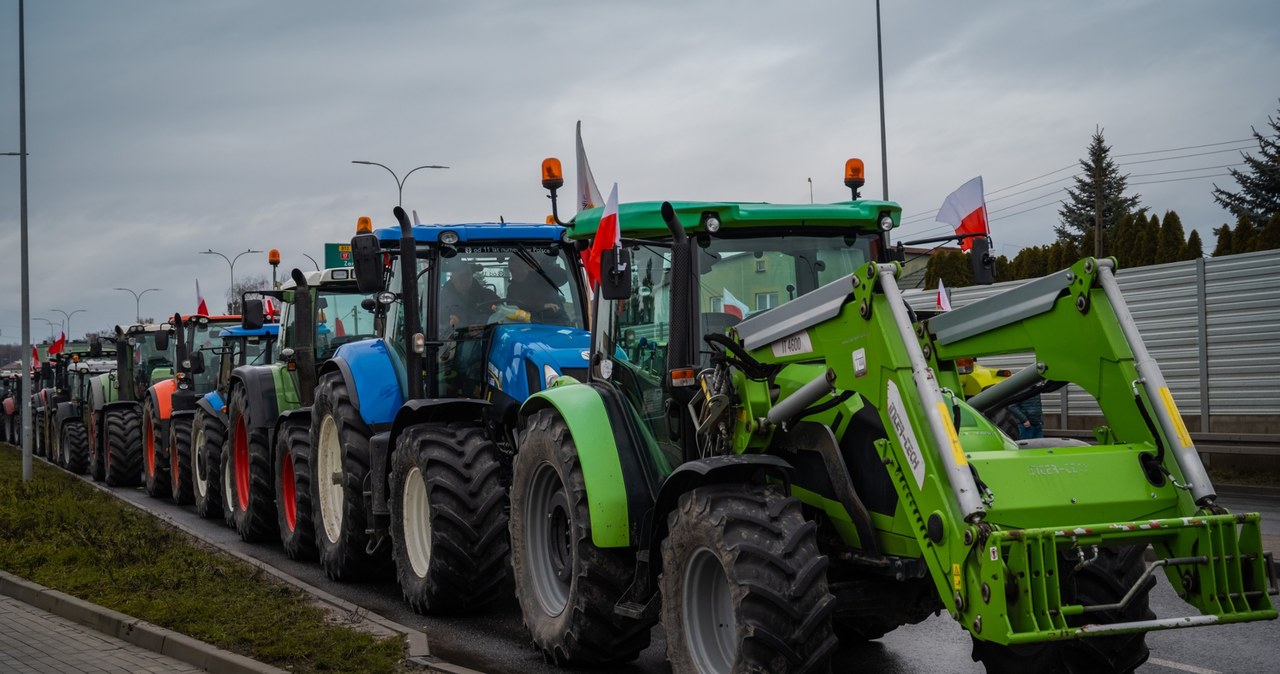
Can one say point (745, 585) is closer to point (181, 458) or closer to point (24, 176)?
point (181, 458)

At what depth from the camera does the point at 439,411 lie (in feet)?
32.2

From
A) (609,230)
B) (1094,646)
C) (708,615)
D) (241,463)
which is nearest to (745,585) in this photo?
(708,615)

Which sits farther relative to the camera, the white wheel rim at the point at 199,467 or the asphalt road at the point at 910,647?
the white wheel rim at the point at 199,467

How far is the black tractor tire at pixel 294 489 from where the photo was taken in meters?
12.4

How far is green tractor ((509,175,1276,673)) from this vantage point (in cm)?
528

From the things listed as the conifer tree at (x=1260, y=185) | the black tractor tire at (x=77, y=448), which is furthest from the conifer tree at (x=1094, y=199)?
the black tractor tire at (x=77, y=448)

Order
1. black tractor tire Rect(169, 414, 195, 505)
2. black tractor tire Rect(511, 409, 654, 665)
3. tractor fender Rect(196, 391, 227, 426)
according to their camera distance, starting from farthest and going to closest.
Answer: black tractor tire Rect(169, 414, 195, 505) < tractor fender Rect(196, 391, 227, 426) < black tractor tire Rect(511, 409, 654, 665)

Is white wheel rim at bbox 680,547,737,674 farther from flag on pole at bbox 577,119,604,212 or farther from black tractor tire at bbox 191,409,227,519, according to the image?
black tractor tire at bbox 191,409,227,519

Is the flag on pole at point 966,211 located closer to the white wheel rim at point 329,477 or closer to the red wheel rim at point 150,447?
the white wheel rim at point 329,477

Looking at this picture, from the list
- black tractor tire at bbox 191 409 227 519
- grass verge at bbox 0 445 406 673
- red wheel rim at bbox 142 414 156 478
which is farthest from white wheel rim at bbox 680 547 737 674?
red wheel rim at bbox 142 414 156 478

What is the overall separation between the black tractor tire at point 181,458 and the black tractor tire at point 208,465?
767 millimetres

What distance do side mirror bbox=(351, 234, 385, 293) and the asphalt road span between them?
2.46m

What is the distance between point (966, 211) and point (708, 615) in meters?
2.91

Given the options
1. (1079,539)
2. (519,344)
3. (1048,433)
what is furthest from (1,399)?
(1079,539)
